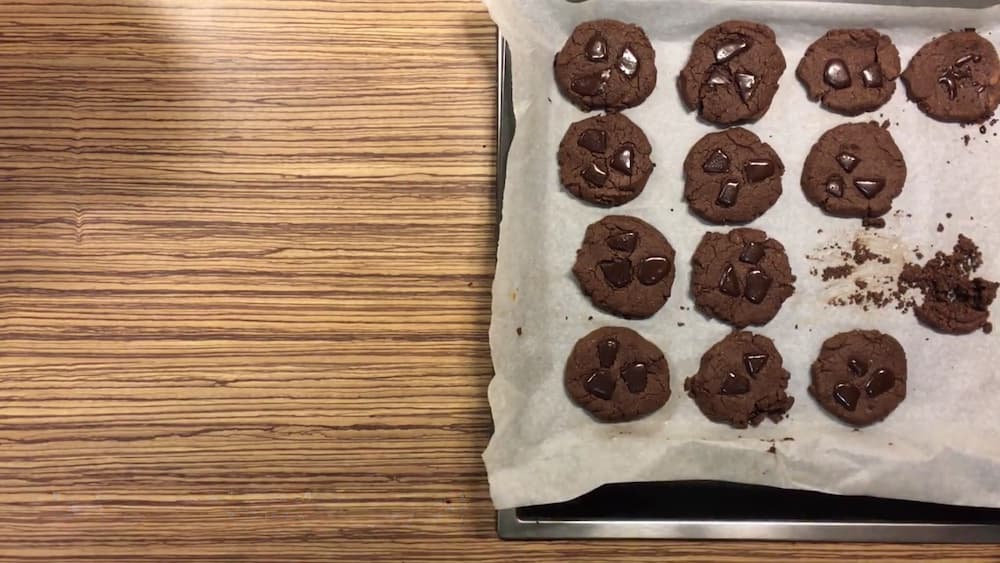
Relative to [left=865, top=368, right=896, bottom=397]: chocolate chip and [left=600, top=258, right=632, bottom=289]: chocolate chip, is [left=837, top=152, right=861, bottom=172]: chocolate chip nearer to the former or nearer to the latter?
[left=865, top=368, right=896, bottom=397]: chocolate chip

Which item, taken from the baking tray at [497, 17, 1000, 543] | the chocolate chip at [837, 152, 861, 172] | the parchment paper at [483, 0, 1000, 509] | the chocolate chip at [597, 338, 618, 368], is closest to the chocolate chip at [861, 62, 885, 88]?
the parchment paper at [483, 0, 1000, 509]

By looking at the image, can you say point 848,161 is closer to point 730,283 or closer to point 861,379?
point 730,283

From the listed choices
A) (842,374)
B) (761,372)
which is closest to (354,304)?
(761,372)

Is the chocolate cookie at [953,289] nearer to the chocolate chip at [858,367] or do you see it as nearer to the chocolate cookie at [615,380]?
the chocolate chip at [858,367]

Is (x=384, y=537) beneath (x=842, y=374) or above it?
beneath

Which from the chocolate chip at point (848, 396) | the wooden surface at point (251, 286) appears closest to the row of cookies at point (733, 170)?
the wooden surface at point (251, 286)

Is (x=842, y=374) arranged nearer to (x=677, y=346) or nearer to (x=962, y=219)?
(x=677, y=346)

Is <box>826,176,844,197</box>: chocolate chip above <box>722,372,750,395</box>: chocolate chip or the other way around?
above
